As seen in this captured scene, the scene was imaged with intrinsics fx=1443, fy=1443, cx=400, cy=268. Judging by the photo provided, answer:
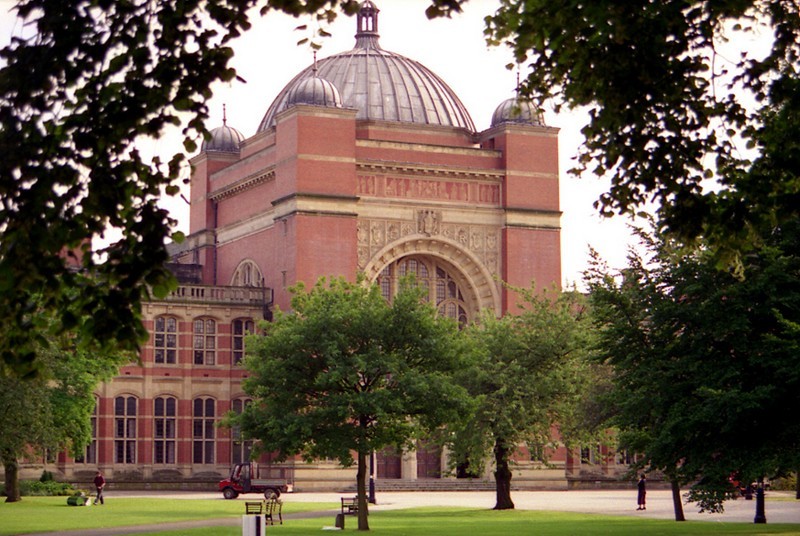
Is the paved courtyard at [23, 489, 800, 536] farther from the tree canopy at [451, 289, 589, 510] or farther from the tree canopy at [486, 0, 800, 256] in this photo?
the tree canopy at [486, 0, 800, 256]

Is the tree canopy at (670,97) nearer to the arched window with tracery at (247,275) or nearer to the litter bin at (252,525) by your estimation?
the litter bin at (252,525)

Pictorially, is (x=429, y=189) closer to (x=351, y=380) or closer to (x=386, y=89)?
(x=386, y=89)

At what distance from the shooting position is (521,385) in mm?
50844

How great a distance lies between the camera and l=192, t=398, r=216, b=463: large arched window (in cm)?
7050

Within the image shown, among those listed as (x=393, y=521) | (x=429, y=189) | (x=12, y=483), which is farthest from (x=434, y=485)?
(x=393, y=521)

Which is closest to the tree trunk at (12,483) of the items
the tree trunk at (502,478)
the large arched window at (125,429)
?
the large arched window at (125,429)

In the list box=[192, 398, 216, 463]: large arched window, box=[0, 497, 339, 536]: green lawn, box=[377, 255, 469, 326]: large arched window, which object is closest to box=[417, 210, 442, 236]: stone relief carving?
box=[377, 255, 469, 326]: large arched window

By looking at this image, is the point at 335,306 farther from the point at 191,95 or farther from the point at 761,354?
the point at 191,95

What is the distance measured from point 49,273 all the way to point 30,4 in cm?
234

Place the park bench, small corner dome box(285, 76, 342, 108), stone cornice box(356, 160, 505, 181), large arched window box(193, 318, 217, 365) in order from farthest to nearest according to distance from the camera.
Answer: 1. large arched window box(193, 318, 217, 365)
2. stone cornice box(356, 160, 505, 181)
3. small corner dome box(285, 76, 342, 108)
4. the park bench

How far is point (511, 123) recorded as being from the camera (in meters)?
73.1

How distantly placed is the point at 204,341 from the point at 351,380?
31.2 meters

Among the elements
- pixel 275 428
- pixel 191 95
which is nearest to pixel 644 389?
pixel 275 428

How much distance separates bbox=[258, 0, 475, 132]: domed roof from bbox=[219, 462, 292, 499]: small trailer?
70.5 ft
